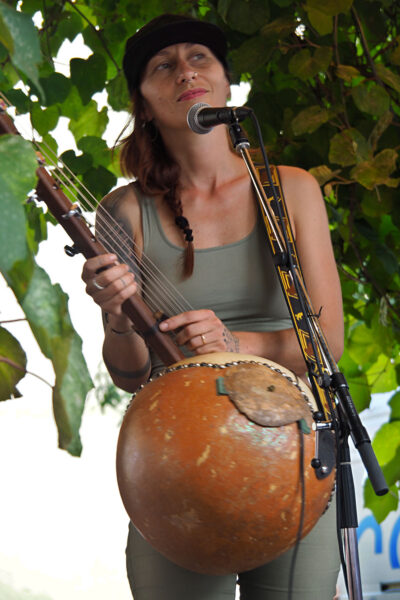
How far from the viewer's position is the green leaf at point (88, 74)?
229cm

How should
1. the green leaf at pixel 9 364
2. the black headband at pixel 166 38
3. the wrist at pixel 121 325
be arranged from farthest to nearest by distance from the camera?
the black headband at pixel 166 38
the wrist at pixel 121 325
the green leaf at pixel 9 364

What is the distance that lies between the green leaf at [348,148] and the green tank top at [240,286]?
74 cm

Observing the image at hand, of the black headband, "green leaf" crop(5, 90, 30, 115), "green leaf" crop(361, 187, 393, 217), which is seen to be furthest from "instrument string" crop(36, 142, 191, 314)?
"green leaf" crop(361, 187, 393, 217)

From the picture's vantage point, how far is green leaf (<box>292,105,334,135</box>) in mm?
2227

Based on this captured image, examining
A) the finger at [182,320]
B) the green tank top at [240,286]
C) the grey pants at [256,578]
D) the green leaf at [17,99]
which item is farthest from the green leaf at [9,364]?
the green leaf at [17,99]

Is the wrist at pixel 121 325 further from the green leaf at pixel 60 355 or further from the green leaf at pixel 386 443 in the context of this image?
the green leaf at pixel 386 443

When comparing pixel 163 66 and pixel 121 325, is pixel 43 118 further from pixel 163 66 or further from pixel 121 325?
pixel 121 325

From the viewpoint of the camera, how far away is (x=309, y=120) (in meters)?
2.23

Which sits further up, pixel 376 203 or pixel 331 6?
pixel 331 6

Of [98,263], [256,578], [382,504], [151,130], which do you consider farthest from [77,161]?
[382,504]

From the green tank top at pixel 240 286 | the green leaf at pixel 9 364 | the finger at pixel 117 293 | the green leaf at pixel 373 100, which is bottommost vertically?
the green leaf at pixel 9 364

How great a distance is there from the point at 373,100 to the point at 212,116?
0.97 metres

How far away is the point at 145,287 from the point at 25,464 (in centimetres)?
514

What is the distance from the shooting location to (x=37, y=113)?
7.54 feet
